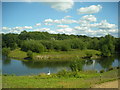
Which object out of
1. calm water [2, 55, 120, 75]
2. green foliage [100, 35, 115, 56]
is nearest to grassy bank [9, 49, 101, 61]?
green foliage [100, 35, 115, 56]

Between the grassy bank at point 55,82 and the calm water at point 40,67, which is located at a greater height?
the grassy bank at point 55,82

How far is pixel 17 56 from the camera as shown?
49.8 meters

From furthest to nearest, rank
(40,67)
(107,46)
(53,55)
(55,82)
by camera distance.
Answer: (107,46)
(53,55)
(40,67)
(55,82)

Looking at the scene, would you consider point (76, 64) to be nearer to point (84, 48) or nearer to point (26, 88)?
point (26, 88)

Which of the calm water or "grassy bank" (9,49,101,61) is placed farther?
"grassy bank" (9,49,101,61)

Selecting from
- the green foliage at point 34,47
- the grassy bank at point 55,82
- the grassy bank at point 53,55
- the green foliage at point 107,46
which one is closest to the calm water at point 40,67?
the grassy bank at point 53,55

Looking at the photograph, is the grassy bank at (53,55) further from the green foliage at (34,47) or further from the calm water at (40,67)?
the calm water at (40,67)

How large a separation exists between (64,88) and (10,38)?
68.9 metres

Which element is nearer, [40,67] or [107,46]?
[40,67]

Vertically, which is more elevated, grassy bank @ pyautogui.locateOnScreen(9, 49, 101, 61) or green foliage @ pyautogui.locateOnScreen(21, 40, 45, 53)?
green foliage @ pyautogui.locateOnScreen(21, 40, 45, 53)

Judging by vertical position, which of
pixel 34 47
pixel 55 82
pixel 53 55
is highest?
pixel 34 47

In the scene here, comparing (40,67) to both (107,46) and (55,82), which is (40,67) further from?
(107,46)

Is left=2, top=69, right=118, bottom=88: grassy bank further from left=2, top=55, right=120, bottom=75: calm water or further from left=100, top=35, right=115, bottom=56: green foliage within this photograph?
left=100, top=35, right=115, bottom=56: green foliage

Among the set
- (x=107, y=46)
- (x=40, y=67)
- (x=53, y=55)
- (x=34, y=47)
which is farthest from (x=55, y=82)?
(x=107, y=46)
